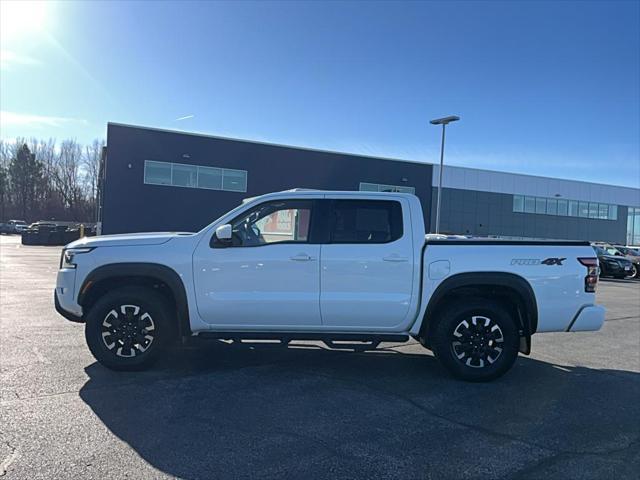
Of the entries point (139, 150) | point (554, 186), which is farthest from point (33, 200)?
point (554, 186)

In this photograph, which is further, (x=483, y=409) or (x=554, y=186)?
(x=554, y=186)

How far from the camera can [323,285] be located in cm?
539

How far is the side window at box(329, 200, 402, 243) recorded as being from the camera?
218 inches

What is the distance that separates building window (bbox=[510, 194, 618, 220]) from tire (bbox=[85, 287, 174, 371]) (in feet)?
144

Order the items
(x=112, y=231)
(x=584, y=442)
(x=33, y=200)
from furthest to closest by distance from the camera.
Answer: (x=33, y=200) → (x=112, y=231) → (x=584, y=442)

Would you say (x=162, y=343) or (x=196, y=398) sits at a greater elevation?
(x=162, y=343)

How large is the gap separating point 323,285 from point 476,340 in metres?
1.80

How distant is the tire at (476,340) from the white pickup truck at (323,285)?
0.01m

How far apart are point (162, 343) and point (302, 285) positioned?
1.63 meters

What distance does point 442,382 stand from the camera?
5.59 meters

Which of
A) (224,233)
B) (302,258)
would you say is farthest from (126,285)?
(302,258)

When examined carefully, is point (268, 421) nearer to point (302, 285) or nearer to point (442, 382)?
point (302, 285)

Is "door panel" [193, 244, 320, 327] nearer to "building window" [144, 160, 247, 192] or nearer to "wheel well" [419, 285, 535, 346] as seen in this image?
"wheel well" [419, 285, 535, 346]

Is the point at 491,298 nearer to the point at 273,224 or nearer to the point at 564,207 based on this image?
the point at 273,224
